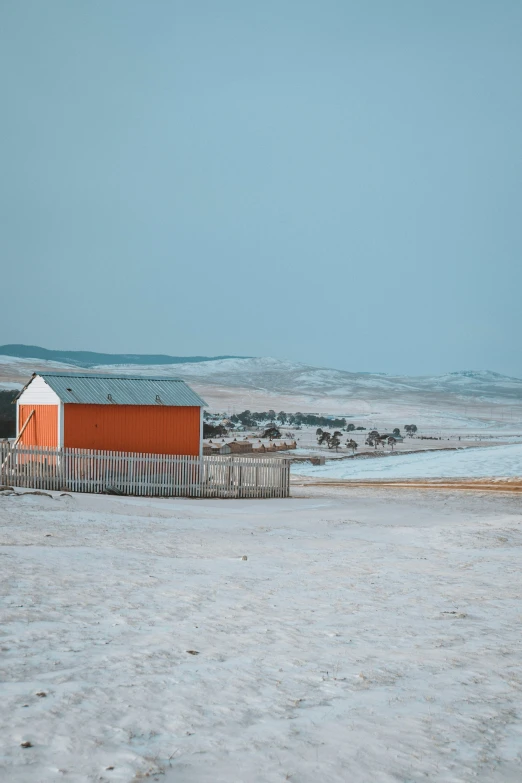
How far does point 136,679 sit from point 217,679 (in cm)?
60

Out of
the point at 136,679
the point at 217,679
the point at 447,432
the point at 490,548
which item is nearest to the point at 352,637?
the point at 217,679

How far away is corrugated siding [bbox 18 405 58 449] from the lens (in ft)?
80.0

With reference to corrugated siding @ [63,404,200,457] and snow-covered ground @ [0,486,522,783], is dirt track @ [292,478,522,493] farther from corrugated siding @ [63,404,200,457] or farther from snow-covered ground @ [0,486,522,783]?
snow-covered ground @ [0,486,522,783]

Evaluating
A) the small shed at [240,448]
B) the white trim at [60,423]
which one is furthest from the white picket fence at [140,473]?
the small shed at [240,448]

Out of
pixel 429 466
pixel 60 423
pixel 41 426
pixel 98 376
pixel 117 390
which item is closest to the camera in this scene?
pixel 60 423

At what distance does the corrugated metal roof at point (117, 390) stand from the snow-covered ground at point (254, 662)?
37.6 ft

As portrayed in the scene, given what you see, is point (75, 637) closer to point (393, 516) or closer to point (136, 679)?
point (136, 679)

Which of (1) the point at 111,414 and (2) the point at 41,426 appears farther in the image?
(2) the point at 41,426

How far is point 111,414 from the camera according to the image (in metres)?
24.7

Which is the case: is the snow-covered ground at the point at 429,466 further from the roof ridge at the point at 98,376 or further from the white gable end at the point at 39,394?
the white gable end at the point at 39,394

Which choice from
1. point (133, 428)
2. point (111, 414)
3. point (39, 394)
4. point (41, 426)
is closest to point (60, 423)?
point (111, 414)

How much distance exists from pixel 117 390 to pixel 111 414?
859mm

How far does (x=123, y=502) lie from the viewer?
62.8 feet

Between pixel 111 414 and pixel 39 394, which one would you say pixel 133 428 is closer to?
pixel 111 414
